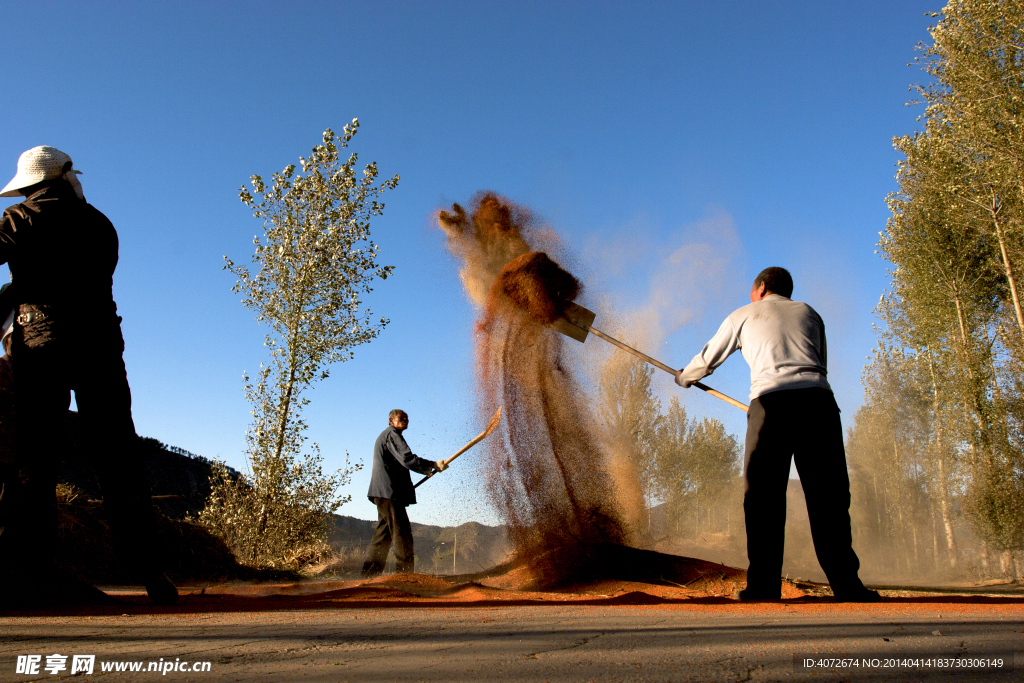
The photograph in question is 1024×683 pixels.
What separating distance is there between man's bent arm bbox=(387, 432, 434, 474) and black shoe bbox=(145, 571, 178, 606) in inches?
156

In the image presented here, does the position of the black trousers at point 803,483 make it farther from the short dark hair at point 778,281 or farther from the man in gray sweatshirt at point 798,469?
the short dark hair at point 778,281

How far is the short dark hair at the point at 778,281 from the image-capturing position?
471 centimetres

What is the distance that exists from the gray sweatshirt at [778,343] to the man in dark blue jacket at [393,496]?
4.26m

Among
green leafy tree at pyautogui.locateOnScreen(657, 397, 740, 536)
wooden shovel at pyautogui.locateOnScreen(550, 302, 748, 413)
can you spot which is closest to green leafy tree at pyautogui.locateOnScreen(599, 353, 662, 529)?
green leafy tree at pyautogui.locateOnScreen(657, 397, 740, 536)

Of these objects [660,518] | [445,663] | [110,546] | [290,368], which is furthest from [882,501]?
[445,663]

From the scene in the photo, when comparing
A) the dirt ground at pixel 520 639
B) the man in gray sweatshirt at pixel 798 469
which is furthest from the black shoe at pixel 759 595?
the dirt ground at pixel 520 639

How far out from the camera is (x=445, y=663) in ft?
6.06

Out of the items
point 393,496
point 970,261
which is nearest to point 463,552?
point 393,496

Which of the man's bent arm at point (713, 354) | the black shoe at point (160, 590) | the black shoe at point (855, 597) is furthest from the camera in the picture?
the man's bent arm at point (713, 354)

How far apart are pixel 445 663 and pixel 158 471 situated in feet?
83.3

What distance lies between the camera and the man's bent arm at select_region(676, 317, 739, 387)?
4.68m

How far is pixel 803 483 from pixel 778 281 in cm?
150

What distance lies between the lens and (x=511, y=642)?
7.47 ft

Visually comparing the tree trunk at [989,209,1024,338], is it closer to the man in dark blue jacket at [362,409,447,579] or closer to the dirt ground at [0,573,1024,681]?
the dirt ground at [0,573,1024,681]
